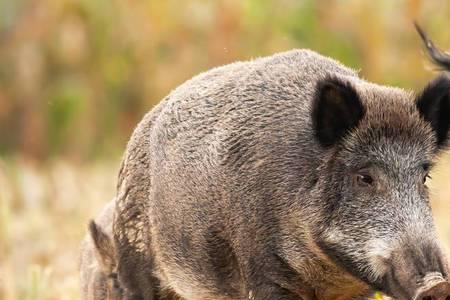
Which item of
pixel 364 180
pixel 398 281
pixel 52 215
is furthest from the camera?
pixel 52 215

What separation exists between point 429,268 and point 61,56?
10486 mm

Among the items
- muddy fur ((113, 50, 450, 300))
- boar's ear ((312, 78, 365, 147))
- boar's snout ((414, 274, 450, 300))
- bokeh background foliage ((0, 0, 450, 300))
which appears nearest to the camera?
boar's snout ((414, 274, 450, 300))

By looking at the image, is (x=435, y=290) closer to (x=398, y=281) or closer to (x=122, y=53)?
(x=398, y=281)

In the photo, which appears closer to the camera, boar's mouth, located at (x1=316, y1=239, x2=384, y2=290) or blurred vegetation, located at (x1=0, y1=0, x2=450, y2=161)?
boar's mouth, located at (x1=316, y1=239, x2=384, y2=290)

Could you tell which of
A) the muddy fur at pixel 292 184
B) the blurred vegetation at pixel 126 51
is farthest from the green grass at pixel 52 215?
the muddy fur at pixel 292 184

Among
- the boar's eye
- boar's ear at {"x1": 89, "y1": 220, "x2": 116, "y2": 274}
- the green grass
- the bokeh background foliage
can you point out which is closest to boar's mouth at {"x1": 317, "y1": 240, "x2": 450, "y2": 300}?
the boar's eye

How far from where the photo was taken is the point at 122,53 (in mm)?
16297

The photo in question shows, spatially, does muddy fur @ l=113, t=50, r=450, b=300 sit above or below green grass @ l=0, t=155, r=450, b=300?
below

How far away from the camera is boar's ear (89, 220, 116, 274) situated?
331 inches

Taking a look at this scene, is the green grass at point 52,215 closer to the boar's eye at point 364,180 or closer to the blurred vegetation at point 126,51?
the blurred vegetation at point 126,51

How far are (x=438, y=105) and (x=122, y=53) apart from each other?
964cm

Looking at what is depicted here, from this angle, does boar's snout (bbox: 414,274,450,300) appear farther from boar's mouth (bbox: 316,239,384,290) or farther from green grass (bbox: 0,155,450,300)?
green grass (bbox: 0,155,450,300)

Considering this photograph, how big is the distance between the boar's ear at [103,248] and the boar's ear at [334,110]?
198cm

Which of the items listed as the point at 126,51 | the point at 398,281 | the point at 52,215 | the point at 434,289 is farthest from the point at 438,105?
the point at 126,51
